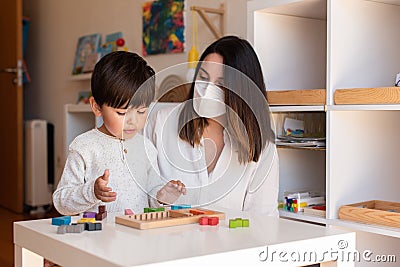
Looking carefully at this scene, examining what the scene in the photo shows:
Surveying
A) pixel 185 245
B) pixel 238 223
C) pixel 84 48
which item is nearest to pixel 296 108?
pixel 238 223

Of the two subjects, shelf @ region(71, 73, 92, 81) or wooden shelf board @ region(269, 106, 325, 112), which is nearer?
wooden shelf board @ region(269, 106, 325, 112)

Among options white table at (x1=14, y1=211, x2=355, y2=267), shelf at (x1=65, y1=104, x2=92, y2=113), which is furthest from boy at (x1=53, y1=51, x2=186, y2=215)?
shelf at (x1=65, y1=104, x2=92, y2=113)

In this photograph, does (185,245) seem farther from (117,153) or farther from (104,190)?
(117,153)

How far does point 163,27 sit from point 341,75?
1331 millimetres

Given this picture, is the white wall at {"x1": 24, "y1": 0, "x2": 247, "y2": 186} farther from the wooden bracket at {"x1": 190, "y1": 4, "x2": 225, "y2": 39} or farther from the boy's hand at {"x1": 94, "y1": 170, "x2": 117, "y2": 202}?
the boy's hand at {"x1": 94, "y1": 170, "x2": 117, "y2": 202}

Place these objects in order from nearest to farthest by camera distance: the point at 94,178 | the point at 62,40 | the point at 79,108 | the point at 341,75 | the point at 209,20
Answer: the point at 94,178, the point at 341,75, the point at 209,20, the point at 79,108, the point at 62,40

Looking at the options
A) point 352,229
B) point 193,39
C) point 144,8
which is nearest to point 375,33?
point 352,229

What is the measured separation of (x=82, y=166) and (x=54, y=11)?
2.67m

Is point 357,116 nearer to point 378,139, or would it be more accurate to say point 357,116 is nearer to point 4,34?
point 378,139

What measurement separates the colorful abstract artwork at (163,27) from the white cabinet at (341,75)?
0.87m

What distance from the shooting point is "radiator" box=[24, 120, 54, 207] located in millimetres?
3588

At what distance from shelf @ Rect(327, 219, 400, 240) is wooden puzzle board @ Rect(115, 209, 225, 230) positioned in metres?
0.43

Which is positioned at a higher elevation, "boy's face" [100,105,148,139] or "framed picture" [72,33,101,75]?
"framed picture" [72,33,101,75]

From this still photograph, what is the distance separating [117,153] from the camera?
4.29ft
